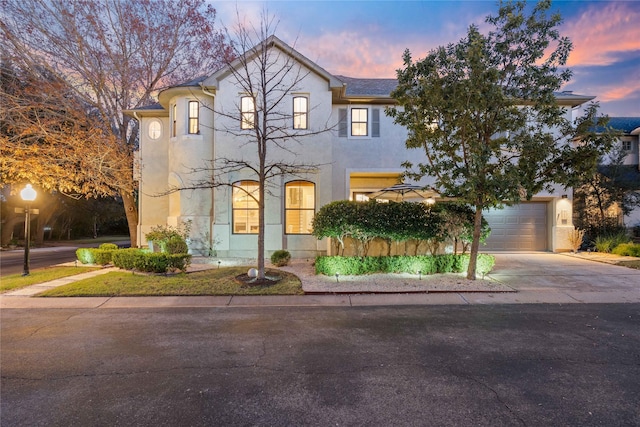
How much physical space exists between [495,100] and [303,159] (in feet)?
25.5

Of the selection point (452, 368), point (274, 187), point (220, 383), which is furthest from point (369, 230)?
point (220, 383)

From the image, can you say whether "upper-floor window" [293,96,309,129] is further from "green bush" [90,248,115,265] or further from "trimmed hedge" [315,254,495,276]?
"green bush" [90,248,115,265]

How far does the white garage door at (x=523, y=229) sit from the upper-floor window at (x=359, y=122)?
→ 674 cm

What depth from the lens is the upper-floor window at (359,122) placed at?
15.4 metres

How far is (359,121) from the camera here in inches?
608

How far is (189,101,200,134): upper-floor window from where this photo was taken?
48.3ft

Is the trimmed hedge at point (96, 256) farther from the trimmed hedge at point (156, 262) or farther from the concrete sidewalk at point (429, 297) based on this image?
the concrete sidewalk at point (429, 297)

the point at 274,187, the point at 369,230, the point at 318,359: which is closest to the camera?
the point at 318,359

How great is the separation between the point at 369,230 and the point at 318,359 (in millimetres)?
6089

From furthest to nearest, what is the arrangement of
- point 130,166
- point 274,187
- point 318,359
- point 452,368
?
point 130,166
point 274,187
point 318,359
point 452,368

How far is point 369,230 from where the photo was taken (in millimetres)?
10227

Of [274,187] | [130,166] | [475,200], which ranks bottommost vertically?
[475,200]

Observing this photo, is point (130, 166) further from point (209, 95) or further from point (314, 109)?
point (314, 109)

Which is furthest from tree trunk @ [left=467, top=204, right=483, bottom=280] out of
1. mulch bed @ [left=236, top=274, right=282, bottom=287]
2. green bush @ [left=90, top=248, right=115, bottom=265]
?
green bush @ [left=90, top=248, right=115, bottom=265]
